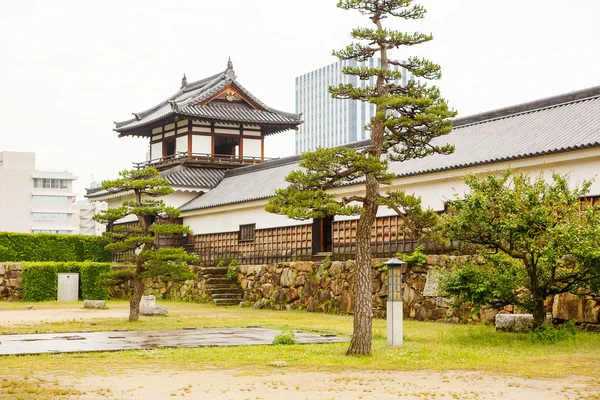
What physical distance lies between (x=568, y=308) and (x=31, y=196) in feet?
299

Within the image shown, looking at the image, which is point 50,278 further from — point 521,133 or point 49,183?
point 49,183

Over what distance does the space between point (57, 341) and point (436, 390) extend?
996cm

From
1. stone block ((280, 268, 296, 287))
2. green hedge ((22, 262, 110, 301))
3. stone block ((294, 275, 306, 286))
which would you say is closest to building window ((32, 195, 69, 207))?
green hedge ((22, 262, 110, 301))

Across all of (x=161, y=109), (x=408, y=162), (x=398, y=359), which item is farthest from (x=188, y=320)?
(x=161, y=109)

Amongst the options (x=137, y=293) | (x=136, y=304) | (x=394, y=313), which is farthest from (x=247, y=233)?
(x=394, y=313)

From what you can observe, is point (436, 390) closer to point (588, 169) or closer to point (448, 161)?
point (588, 169)

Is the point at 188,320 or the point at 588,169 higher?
the point at 588,169

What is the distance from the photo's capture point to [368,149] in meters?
15.2

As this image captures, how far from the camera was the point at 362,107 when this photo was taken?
374 ft

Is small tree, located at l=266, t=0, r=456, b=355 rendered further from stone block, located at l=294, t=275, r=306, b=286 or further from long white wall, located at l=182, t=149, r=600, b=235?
stone block, located at l=294, t=275, r=306, b=286

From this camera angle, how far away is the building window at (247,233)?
118 ft

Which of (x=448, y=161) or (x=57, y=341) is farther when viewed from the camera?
(x=448, y=161)

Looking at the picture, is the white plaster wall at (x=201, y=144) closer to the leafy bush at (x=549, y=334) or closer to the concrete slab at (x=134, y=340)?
the concrete slab at (x=134, y=340)

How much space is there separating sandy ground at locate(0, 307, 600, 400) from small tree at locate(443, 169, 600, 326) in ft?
16.4
